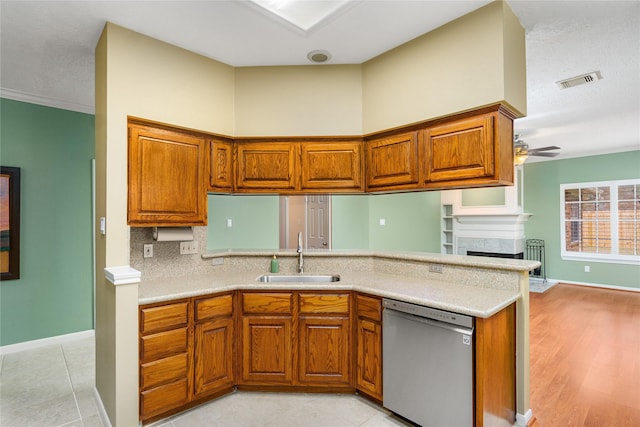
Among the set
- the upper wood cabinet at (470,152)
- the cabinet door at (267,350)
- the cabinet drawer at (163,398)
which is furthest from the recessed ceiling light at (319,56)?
the cabinet drawer at (163,398)

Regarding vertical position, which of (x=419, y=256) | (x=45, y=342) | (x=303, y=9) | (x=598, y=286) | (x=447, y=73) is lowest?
(x=598, y=286)

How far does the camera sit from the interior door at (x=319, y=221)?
6096mm

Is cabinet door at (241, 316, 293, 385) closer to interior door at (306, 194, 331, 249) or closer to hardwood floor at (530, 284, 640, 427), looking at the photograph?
hardwood floor at (530, 284, 640, 427)

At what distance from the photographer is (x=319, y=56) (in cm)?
292

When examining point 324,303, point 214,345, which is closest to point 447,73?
point 324,303

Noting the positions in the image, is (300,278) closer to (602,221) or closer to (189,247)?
(189,247)

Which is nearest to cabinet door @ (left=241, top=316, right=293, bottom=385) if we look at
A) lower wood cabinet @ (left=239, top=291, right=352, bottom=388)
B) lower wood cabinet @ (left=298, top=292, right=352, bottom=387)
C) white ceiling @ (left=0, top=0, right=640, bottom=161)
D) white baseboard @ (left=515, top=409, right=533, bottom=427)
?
lower wood cabinet @ (left=239, top=291, right=352, bottom=388)

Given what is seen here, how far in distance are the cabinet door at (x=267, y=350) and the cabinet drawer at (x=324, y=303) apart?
169 mm

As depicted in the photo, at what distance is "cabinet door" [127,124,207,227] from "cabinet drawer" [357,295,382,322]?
145 cm

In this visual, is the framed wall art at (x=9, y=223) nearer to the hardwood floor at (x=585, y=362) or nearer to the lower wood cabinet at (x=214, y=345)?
the lower wood cabinet at (x=214, y=345)

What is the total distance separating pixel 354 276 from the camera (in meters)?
2.97

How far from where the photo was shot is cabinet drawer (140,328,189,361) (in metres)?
2.19

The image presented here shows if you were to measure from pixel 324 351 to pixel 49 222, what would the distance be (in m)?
3.30

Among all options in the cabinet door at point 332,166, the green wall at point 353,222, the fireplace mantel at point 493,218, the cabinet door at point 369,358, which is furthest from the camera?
the fireplace mantel at point 493,218
